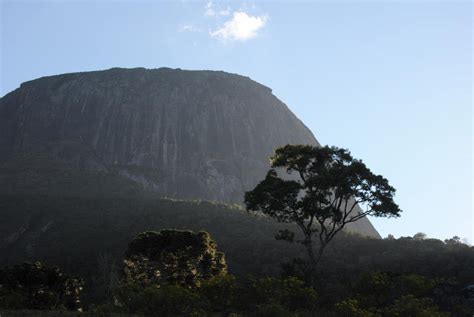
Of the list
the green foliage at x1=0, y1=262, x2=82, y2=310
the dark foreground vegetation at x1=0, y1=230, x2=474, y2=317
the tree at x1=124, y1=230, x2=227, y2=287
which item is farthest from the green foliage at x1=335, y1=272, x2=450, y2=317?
the green foliage at x1=0, y1=262, x2=82, y2=310

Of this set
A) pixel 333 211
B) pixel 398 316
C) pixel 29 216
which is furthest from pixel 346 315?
pixel 29 216

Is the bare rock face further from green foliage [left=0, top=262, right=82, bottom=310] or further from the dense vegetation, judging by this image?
green foliage [left=0, top=262, right=82, bottom=310]

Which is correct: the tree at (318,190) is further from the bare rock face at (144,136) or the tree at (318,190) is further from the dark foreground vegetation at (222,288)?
the bare rock face at (144,136)

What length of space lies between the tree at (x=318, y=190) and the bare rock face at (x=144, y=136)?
420 ft

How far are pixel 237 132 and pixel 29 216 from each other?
102243 millimetres

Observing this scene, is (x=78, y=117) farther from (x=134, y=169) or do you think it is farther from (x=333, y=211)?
(x=333, y=211)

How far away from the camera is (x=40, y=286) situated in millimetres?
37719

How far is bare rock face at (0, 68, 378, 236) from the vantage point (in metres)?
172

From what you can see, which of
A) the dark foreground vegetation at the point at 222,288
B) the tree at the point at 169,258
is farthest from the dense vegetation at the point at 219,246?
the tree at the point at 169,258

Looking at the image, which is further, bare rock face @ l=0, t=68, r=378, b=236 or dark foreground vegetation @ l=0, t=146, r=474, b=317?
bare rock face @ l=0, t=68, r=378, b=236

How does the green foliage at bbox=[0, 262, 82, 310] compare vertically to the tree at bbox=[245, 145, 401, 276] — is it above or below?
below

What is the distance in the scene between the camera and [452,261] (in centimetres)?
5609

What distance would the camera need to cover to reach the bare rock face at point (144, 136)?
564 ft

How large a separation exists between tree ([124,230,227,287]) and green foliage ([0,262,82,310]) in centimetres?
414
